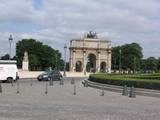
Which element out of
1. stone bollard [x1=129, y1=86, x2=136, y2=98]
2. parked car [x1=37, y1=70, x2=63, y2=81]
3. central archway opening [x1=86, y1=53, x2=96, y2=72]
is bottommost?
stone bollard [x1=129, y1=86, x2=136, y2=98]

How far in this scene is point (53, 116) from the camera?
17016mm

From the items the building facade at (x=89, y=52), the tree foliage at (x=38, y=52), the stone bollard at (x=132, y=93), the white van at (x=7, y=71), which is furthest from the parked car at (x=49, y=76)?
the tree foliage at (x=38, y=52)

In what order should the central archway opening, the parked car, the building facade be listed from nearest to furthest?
the parked car
the building facade
the central archway opening

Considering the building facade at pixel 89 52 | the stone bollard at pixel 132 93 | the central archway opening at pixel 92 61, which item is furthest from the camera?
the central archway opening at pixel 92 61

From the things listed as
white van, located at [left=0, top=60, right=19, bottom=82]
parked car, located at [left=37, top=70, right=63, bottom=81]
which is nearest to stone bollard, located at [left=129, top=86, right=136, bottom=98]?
white van, located at [left=0, top=60, right=19, bottom=82]

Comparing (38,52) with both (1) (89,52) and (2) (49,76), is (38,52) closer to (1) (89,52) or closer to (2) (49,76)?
(1) (89,52)

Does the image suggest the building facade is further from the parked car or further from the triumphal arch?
the parked car

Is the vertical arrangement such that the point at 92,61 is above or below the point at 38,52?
below

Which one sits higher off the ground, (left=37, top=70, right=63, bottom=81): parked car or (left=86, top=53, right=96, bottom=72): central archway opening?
(left=86, top=53, right=96, bottom=72): central archway opening

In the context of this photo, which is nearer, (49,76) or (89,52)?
(49,76)

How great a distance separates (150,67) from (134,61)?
26.4 m

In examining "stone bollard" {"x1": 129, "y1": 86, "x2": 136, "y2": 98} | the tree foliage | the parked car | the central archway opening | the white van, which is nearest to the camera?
"stone bollard" {"x1": 129, "y1": 86, "x2": 136, "y2": 98}

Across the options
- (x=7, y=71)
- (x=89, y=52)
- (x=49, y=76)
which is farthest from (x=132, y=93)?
(x=89, y=52)

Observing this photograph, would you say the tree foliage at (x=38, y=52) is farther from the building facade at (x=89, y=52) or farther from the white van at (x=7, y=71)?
the white van at (x=7, y=71)
